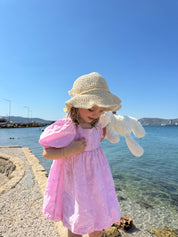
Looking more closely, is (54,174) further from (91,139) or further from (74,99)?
(74,99)

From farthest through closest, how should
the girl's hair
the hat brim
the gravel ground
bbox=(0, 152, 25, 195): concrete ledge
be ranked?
1. bbox=(0, 152, 25, 195): concrete ledge
2. the gravel ground
3. the girl's hair
4. the hat brim

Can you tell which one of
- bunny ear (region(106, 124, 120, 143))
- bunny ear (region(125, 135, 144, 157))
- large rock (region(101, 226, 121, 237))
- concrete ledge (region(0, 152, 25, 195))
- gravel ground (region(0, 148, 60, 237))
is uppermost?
bunny ear (region(106, 124, 120, 143))

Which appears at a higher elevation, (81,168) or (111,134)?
(111,134)

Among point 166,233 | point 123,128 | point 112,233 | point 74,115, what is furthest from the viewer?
point 166,233

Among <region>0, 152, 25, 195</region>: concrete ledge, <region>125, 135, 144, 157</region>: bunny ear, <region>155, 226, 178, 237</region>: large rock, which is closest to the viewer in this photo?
<region>125, 135, 144, 157</region>: bunny ear

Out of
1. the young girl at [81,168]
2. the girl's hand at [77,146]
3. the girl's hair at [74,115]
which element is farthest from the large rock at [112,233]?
the girl's hair at [74,115]

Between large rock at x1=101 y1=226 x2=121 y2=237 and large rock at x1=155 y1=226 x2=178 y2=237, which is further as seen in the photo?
large rock at x1=155 y1=226 x2=178 y2=237

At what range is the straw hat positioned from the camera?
1.08 metres

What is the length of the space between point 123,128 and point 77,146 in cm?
49

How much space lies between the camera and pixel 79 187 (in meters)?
1.10

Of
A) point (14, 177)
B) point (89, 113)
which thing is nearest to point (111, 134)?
point (89, 113)

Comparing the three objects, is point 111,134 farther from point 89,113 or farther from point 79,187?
point 79,187

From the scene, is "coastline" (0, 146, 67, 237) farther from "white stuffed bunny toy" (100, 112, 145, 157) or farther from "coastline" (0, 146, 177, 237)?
"white stuffed bunny toy" (100, 112, 145, 157)

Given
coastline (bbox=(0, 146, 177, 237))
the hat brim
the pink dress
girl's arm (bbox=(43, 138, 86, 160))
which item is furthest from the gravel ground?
the hat brim
